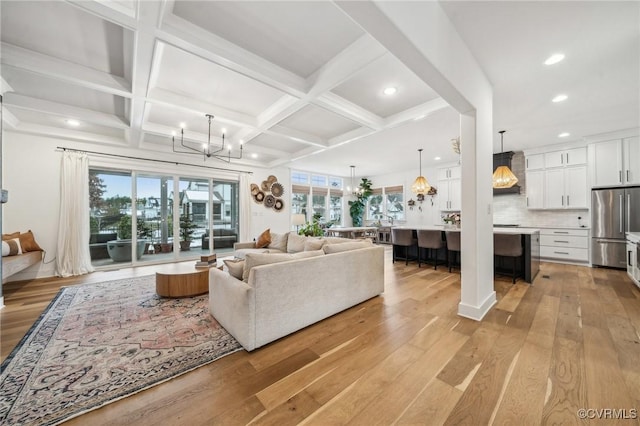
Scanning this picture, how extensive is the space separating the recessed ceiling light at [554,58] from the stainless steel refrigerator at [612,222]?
4103 millimetres

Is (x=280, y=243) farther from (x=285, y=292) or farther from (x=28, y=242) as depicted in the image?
(x=28, y=242)

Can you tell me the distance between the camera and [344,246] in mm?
2982

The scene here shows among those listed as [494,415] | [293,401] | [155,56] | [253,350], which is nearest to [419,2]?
[155,56]

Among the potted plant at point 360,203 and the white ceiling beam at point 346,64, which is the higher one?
the white ceiling beam at point 346,64

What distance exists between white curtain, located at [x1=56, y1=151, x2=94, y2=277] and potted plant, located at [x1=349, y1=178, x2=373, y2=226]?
8.14 metres

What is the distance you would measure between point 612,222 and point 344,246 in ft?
18.9

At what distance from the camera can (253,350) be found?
2.02 metres

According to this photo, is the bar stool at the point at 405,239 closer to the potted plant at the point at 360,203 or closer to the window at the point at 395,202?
the window at the point at 395,202

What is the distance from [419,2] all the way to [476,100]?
136cm

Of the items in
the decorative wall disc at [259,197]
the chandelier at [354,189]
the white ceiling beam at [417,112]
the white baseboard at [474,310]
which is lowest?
the white baseboard at [474,310]

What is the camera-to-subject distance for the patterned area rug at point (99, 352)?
1.48m

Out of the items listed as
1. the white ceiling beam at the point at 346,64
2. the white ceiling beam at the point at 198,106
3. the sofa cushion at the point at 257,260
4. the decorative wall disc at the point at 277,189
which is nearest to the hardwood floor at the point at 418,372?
the sofa cushion at the point at 257,260

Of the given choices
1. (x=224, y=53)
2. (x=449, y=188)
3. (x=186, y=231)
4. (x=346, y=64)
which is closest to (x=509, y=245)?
(x=346, y=64)

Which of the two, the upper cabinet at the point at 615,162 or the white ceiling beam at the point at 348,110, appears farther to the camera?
the upper cabinet at the point at 615,162
